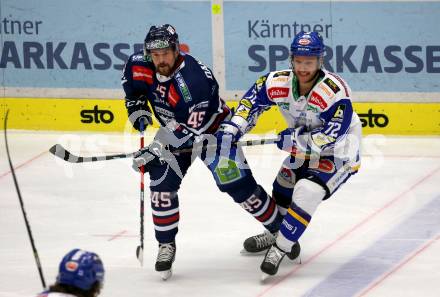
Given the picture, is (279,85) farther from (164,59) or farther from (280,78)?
(164,59)

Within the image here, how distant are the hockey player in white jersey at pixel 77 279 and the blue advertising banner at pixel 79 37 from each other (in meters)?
5.33

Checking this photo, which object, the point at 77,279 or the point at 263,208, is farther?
the point at 263,208

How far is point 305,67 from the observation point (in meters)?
5.71

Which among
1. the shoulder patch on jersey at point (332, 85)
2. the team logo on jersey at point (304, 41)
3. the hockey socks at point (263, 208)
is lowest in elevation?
the hockey socks at point (263, 208)

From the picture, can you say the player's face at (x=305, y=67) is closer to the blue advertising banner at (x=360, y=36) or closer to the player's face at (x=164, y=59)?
the player's face at (x=164, y=59)

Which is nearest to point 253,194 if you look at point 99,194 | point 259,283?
point 259,283

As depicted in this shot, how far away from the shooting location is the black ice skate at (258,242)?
634cm

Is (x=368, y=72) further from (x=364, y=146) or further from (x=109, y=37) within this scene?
(x=109, y=37)

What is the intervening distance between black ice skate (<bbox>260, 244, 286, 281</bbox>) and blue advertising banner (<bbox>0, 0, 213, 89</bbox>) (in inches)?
132

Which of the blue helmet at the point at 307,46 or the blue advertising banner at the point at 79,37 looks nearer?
the blue helmet at the point at 307,46

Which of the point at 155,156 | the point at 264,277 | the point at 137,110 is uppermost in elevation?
the point at 137,110

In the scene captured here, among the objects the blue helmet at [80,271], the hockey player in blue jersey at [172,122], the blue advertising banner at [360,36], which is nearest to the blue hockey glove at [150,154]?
the hockey player in blue jersey at [172,122]

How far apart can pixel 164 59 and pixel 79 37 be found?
11.2ft

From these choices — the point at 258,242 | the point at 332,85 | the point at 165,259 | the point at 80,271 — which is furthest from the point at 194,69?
the point at 80,271
